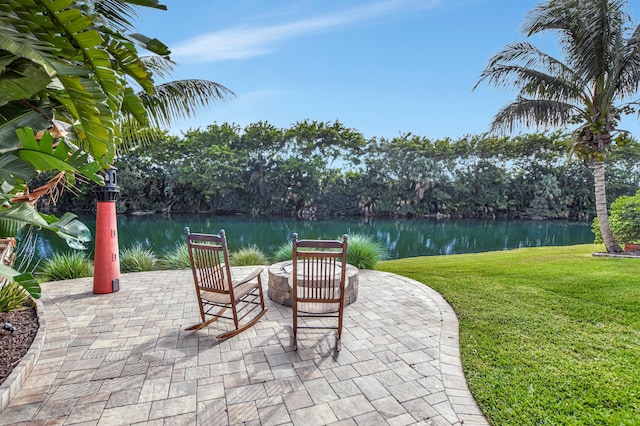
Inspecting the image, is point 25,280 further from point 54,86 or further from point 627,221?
point 627,221

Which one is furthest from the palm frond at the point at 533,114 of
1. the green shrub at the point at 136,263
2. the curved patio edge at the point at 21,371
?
the curved patio edge at the point at 21,371

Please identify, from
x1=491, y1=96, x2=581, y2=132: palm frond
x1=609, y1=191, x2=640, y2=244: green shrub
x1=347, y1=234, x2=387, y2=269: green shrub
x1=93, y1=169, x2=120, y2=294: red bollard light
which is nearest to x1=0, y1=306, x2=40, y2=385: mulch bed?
x1=93, y1=169, x2=120, y2=294: red bollard light

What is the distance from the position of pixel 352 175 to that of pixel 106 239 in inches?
998

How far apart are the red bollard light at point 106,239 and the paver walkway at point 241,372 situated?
46 centimetres

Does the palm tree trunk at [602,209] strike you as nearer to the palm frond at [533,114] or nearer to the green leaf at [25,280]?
the palm frond at [533,114]

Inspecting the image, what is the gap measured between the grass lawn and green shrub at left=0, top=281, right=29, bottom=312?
15.0 ft

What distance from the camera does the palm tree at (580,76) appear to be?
21.7 ft

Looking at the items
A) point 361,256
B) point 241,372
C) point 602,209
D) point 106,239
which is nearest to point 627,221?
point 602,209

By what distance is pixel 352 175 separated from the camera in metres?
28.5

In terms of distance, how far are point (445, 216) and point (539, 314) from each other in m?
27.3

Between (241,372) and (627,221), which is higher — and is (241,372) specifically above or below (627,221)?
below

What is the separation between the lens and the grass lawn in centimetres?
208

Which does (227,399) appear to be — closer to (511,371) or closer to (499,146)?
(511,371)

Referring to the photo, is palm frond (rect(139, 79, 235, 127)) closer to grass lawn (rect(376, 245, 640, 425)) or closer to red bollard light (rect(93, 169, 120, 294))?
red bollard light (rect(93, 169, 120, 294))
